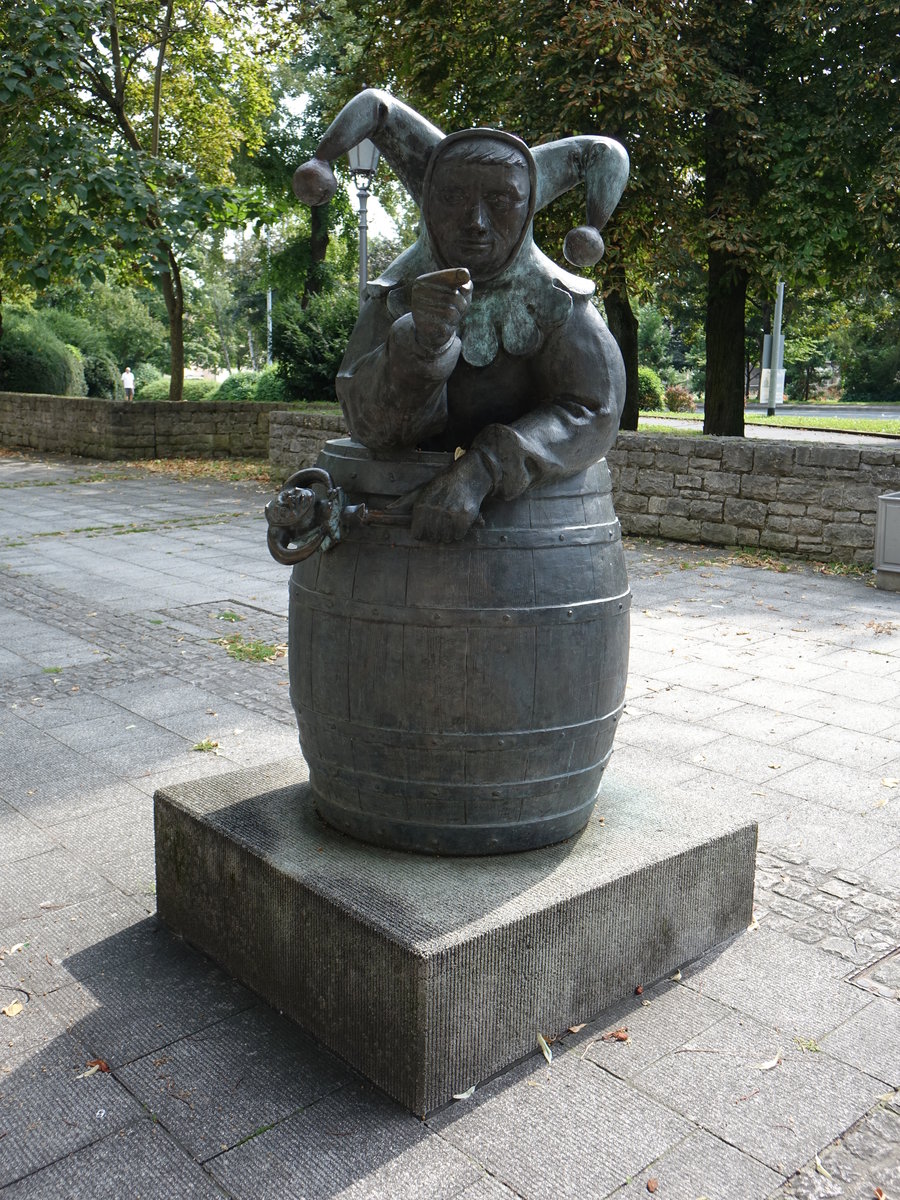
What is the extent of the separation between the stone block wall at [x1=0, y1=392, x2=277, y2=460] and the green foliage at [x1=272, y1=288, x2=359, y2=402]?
48.0 inches

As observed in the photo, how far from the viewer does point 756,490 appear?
11.4 metres

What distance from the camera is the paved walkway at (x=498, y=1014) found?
2.63 m

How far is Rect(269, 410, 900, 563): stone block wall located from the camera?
10664 millimetres

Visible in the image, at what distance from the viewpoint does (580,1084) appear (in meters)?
2.94

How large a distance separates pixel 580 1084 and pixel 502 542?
145 cm

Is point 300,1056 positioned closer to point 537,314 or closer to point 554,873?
point 554,873

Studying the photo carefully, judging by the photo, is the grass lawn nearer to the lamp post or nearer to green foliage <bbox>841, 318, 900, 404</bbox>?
the lamp post

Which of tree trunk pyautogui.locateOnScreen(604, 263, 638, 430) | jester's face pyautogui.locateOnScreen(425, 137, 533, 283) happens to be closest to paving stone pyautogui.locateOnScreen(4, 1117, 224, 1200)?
jester's face pyautogui.locateOnScreen(425, 137, 533, 283)


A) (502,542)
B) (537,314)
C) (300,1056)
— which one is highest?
(537,314)

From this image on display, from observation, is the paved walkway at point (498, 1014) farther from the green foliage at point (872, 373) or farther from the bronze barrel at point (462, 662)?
the green foliage at point (872, 373)

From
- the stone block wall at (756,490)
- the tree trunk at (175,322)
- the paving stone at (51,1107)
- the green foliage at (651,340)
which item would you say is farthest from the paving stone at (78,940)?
the green foliage at (651,340)

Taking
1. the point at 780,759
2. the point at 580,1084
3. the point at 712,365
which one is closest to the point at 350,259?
the point at 712,365

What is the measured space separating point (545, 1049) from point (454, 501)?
59.5 inches

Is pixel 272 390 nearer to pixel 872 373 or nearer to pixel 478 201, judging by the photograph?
pixel 478 201
